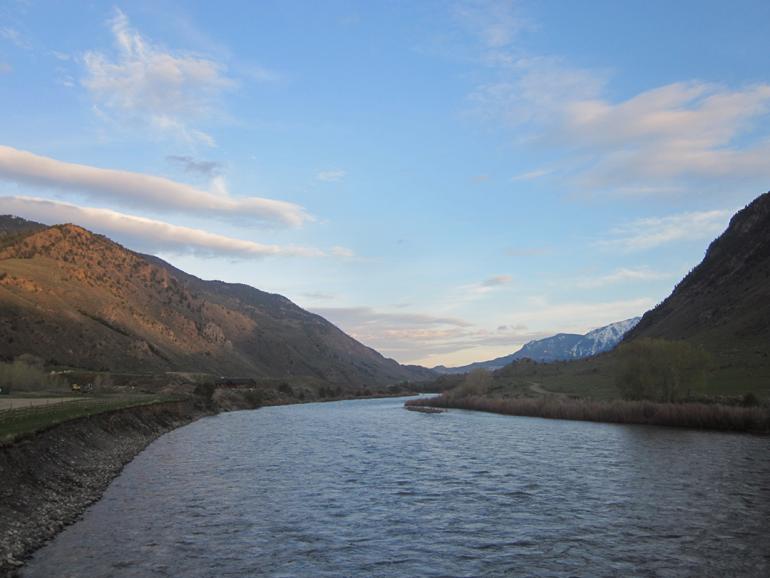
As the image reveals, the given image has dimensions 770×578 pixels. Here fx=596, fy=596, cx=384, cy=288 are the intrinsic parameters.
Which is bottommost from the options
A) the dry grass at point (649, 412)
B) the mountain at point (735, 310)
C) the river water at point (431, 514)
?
the river water at point (431, 514)

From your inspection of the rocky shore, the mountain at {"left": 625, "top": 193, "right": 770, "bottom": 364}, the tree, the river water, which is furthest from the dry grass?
the rocky shore

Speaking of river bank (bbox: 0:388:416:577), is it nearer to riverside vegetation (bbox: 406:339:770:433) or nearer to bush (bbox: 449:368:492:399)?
riverside vegetation (bbox: 406:339:770:433)

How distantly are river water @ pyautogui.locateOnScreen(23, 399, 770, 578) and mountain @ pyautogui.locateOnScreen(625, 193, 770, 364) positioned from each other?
6727 cm

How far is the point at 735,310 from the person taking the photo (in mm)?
151750

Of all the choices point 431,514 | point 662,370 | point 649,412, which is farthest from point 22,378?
point 662,370

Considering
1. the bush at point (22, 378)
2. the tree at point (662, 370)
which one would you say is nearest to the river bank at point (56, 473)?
the bush at point (22, 378)

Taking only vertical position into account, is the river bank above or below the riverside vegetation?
below

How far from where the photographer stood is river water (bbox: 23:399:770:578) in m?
21.0

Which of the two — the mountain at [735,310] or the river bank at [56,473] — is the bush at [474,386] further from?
the river bank at [56,473]

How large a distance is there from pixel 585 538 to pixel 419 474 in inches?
718

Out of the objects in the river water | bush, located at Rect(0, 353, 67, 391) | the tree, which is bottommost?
the river water

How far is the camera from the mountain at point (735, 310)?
12081cm

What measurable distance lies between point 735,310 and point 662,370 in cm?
8557

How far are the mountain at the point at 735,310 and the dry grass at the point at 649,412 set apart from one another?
29093 mm
